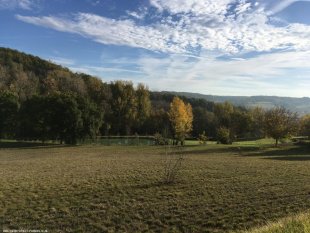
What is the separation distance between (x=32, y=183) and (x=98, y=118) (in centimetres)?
4142

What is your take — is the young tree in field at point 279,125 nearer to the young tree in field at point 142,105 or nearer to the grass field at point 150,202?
the grass field at point 150,202

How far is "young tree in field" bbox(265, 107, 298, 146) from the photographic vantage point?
50.3 meters

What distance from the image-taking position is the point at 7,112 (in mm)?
60562

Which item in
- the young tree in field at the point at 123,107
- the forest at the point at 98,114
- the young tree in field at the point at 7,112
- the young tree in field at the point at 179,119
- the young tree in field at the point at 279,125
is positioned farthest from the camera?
the young tree in field at the point at 123,107

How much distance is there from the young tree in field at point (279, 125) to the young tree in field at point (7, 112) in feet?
143

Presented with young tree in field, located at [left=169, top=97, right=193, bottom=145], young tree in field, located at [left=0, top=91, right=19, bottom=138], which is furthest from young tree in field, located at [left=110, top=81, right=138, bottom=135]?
young tree in field, located at [left=0, top=91, right=19, bottom=138]

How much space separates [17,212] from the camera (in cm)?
1345

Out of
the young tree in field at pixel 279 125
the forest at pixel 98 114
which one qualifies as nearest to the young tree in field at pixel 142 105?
the forest at pixel 98 114

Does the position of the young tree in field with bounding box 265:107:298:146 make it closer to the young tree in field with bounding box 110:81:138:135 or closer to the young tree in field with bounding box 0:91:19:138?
the young tree in field with bounding box 110:81:138:135

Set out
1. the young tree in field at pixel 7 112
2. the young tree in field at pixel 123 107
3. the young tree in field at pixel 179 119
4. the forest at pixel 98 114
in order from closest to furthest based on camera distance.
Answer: the forest at pixel 98 114, the young tree in field at pixel 7 112, the young tree in field at pixel 179 119, the young tree in field at pixel 123 107

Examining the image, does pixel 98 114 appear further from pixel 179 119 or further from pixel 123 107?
pixel 123 107

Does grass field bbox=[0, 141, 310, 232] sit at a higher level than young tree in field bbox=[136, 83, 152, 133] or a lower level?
lower

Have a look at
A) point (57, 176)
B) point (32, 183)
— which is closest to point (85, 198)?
point (32, 183)

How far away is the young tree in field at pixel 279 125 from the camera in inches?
1981
